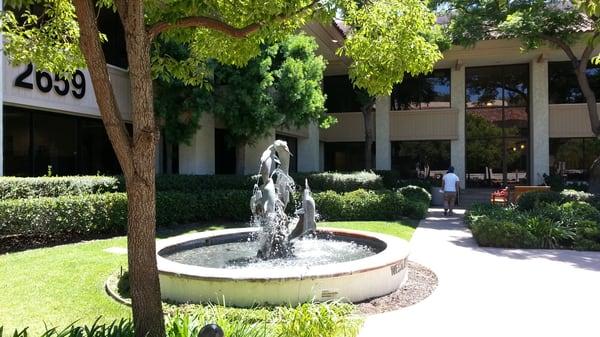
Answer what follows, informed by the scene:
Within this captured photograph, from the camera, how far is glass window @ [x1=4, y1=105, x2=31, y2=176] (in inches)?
475

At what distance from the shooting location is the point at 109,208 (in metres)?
11.8

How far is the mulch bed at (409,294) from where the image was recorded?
6.35 meters

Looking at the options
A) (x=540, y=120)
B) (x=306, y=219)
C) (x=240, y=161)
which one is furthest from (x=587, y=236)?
(x=540, y=120)

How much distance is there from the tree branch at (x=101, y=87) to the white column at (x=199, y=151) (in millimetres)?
12856

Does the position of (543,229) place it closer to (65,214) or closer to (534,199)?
(534,199)

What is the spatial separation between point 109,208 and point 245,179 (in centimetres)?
522

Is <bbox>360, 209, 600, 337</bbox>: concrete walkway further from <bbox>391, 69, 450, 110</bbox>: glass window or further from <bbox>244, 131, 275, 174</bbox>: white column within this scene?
<bbox>391, 69, 450, 110</bbox>: glass window

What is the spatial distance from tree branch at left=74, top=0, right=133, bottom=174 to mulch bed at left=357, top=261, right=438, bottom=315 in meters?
3.88

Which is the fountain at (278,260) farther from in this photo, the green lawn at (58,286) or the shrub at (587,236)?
the shrub at (587,236)

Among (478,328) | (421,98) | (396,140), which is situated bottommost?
(478,328)

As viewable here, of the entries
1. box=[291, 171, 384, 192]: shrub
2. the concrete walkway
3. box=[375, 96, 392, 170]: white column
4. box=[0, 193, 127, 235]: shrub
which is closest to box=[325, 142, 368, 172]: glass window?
box=[375, 96, 392, 170]: white column

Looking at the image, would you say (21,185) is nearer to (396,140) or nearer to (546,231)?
(546,231)

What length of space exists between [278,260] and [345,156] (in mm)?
20719

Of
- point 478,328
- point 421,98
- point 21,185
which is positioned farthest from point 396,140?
point 478,328
